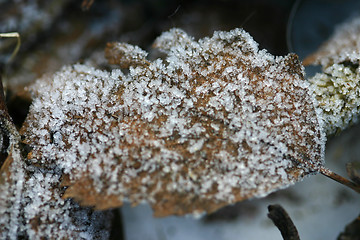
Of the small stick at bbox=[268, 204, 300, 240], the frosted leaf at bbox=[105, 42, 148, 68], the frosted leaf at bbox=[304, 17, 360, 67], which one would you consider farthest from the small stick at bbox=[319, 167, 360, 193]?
the frosted leaf at bbox=[105, 42, 148, 68]

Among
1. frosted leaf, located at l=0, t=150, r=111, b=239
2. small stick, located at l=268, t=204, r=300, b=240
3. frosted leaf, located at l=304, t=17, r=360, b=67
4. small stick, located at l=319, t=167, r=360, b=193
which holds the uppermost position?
frosted leaf, located at l=304, t=17, r=360, b=67

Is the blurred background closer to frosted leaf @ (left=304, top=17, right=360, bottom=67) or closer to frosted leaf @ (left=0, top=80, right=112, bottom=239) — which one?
frosted leaf @ (left=304, top=17, right=360, bottom=67)

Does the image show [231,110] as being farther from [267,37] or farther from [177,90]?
[267,37]

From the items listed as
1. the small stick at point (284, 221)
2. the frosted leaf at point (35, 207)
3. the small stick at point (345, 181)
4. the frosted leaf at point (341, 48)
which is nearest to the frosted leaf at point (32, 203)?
the frosted leaf at point (35, 207)

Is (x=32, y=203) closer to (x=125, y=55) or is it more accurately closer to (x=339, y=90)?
(x=125, y=55)

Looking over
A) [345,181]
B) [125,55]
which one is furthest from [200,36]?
[345,181]

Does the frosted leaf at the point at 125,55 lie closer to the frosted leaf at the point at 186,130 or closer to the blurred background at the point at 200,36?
the frosted leaf at the point at 186,130
